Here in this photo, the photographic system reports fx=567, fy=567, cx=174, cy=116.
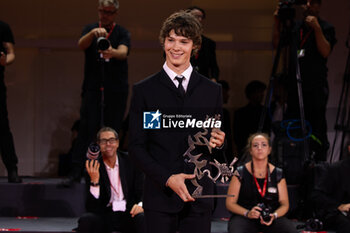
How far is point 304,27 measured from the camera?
4.75 metres

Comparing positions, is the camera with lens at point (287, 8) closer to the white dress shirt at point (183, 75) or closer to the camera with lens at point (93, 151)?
the camera with lens at point (93, 151)

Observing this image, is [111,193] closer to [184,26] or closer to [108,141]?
[108,141]

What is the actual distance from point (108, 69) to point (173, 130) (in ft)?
9.58

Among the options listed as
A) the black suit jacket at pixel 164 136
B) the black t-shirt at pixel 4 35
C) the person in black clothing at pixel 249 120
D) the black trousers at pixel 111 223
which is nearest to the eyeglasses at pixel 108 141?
the black trousers at pixel 111 223

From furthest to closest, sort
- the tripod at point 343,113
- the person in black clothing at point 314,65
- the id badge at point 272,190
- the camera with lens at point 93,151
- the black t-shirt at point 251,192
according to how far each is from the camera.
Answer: the tripod at point 343,113
the person in black clothing at point 314,65
the black t-shirt at point 251,192
the id badge at point 272,190
the camera with lens at point 93,151

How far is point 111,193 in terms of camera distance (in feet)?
13.5

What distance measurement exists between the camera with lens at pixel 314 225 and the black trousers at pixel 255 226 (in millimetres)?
298

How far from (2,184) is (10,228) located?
1.92 feet

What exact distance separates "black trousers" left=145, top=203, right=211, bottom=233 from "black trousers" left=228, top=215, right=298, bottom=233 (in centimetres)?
225

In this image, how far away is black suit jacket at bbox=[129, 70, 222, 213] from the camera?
5.48 feet

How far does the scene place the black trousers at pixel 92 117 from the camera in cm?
448

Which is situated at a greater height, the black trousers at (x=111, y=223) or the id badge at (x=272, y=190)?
the id badge at (x=272, y=190)

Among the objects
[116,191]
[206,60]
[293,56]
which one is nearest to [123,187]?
[116,191]

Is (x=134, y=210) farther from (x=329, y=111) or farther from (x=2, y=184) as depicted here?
(x=329, y=111)
